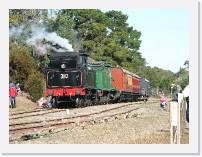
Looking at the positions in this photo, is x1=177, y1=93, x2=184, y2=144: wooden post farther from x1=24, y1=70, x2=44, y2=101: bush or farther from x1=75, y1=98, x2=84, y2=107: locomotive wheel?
x1=75, y1=98, x2=84, y2=107: locomotive wheel

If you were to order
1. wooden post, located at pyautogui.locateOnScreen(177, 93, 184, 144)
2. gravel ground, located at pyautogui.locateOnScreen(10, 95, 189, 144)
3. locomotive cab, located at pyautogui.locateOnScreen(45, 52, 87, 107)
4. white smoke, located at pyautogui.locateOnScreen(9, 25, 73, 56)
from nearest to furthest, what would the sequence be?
1. wooden post, located at pyautogui.locateOnScreen(177, 93, 184, 144)
2. gravel ground, located at pyautogui.locateOnScreen(10, 95, 189, 144)
3. white smoke, located at pyautogui.locateOnScreen(9, 25, 73, 56)
4. locomotive cab, located at pyautogui.locateOnScreen(45, 52, 87, 107)

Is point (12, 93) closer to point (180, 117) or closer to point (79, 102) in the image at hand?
point (180, 117)

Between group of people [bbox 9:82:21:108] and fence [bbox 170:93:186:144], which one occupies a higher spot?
group of people [bbox 9:82:21:108]

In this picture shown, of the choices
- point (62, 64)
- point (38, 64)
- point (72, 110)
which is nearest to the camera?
point (38, 64)

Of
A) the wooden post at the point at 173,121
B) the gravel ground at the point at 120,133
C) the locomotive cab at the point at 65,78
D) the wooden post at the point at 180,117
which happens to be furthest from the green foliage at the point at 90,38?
the locomotive cab at the point at 65,78

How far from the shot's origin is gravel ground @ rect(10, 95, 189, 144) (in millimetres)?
11492

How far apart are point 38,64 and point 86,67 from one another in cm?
451

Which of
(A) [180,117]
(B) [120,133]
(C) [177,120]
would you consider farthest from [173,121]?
(B) [120,133]

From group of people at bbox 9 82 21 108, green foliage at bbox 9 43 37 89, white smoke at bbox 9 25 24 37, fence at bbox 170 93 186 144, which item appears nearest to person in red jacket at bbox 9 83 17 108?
group of people at bbox 9 82 21 108

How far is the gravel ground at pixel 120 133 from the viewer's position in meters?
11.5

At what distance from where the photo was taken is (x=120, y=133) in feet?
40.3
